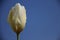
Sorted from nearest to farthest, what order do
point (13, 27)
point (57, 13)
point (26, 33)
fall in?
point (13, 27)
point (26, 33)
point (57, 13)

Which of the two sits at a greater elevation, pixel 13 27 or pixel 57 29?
pixel 57 29

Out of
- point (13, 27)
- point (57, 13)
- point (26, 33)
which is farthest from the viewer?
point (57, 13)

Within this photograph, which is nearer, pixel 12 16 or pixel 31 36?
pixel 12 16

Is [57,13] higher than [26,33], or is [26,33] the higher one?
[57,13]

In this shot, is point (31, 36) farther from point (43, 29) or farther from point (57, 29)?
point (57, 29)

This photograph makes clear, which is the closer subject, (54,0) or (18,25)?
(18,25)

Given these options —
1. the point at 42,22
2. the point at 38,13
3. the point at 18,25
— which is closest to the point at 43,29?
the point at 42,22

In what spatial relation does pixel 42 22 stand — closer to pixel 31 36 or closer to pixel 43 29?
pixel 43 29

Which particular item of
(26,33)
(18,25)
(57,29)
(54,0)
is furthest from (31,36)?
(18,25)

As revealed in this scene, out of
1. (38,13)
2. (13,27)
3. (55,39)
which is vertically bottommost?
(13,27)
